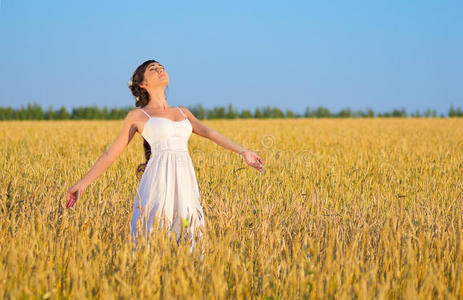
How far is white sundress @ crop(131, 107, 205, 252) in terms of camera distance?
328cm

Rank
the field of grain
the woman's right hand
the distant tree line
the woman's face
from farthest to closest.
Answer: the distant tree line < the woman's face < the woman's right hand < the field of grain

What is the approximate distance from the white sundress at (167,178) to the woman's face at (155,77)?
0.26m

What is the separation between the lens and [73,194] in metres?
3.24

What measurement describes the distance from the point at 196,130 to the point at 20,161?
18.6ft

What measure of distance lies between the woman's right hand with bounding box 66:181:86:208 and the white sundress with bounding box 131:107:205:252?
1.26 feet

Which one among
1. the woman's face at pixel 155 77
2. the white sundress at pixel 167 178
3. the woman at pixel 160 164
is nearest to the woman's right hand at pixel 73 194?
the woman at pixel 160 164

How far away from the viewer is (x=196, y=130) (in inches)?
146

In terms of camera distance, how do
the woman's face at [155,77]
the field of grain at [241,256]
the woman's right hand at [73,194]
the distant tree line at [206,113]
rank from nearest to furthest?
the field of grain at [241,256] → the woman's right hand at [73,194] → the woman's face at [155,77] → the distant tree line at [206,113]

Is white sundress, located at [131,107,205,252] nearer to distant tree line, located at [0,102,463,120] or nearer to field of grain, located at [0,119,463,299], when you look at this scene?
field of grain, located at [0,119,463,299]

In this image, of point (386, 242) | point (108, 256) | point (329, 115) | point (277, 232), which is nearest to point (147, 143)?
point (108, 256)

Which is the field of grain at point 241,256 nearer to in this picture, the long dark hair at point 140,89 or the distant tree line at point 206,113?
the long dark hair at point 140,89

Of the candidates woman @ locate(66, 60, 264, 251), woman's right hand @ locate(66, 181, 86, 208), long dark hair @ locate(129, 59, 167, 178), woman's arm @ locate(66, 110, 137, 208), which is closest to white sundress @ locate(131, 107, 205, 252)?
woman @ locate(66, 60, 264, 251)

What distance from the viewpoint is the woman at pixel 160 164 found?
328cm

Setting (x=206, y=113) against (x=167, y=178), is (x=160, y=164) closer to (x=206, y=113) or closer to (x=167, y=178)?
(x=167, y=178)
